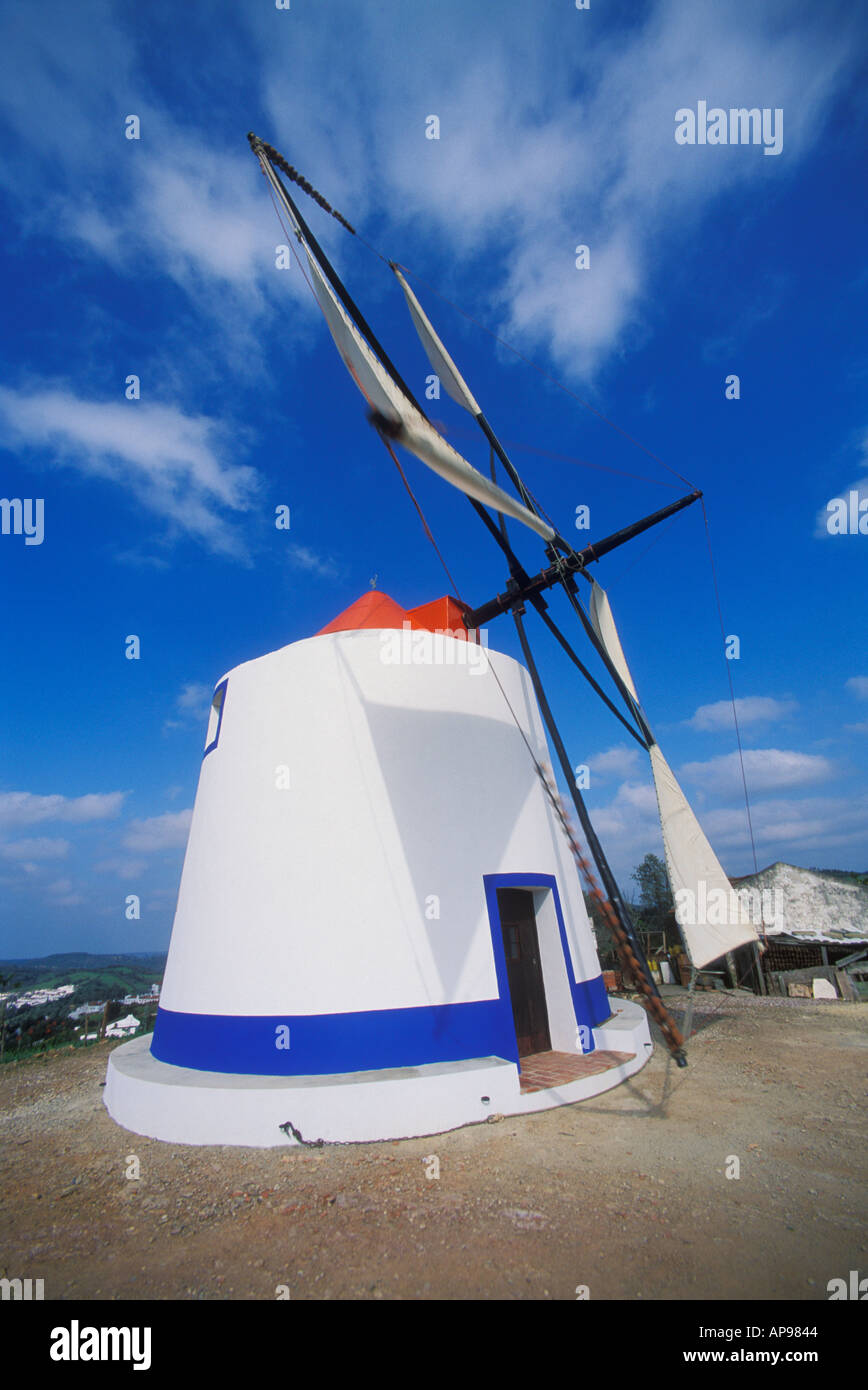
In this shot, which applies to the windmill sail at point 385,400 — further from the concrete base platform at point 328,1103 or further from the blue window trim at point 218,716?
the concrete base platform at point 328,1103

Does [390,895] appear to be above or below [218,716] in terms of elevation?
below

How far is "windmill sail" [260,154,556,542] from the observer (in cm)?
559

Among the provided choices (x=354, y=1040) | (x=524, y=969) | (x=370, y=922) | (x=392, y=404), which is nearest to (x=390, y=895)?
(x=370, y=922)

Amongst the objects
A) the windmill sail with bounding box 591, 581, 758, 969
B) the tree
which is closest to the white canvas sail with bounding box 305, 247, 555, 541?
the windmill sail with bounding box 591, 581, 758, 969

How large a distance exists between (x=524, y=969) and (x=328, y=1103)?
389 centimetres

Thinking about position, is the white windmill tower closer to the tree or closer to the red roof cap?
the red roof cap

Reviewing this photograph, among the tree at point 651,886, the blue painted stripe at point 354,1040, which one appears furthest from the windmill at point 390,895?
the tree at point 651,886

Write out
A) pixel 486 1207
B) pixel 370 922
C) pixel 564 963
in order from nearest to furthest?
pixel 486 1207, pixel 370 922, pixel 564 963

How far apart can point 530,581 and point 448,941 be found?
21.9 feet

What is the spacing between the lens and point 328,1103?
6.41 metres

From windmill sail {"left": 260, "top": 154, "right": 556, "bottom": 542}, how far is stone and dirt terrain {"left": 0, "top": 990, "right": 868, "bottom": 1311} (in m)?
6.80

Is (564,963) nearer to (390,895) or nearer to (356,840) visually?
(390,895)

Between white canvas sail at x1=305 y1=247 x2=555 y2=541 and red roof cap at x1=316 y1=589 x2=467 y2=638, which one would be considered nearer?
white canvas sail at x1=305 y1=247 x2=555 y2=541
